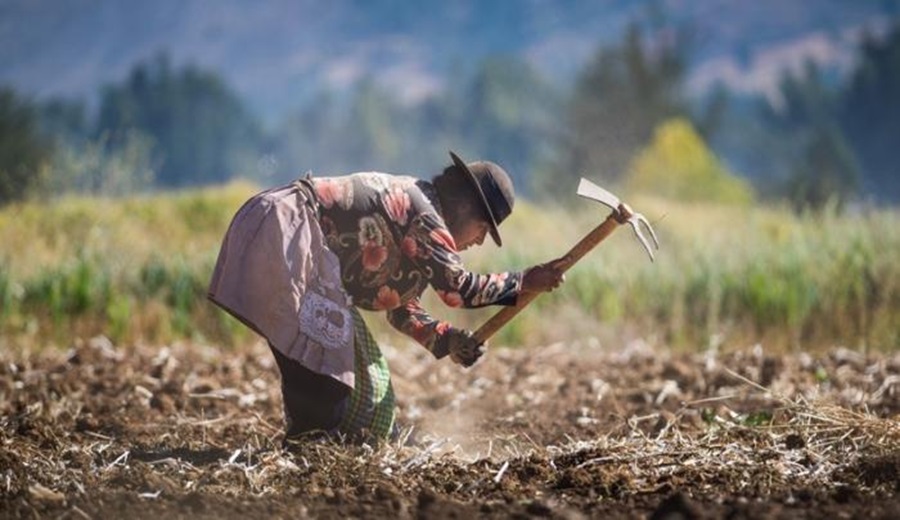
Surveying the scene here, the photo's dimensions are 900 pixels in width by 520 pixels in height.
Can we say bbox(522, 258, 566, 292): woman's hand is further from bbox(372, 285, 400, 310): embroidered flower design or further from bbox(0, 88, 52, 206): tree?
bbox(0, 88, 52, 206): tree

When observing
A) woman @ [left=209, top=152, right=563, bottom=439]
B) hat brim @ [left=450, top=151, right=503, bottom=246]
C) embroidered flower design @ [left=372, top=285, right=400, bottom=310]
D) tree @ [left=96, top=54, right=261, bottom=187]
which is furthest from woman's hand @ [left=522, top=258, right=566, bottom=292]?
tree @ [left=96, top=54, right=261, bottom=187]

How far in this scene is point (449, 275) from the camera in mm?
4719

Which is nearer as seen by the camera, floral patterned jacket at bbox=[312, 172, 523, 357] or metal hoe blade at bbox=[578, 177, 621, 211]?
floral patterned jacket at bbox=[312, 172, 523, 357]

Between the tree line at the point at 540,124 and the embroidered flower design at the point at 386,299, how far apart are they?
36.0 m

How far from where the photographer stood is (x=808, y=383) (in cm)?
696

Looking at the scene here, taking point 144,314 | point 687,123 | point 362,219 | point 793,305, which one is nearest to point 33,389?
point 362,219

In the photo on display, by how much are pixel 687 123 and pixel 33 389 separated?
148ft

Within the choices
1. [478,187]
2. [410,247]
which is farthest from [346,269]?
[478,187]

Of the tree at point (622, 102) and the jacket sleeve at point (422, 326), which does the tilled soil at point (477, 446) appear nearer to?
the jacket sleeve at point (422, 326)

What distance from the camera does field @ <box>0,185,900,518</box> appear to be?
430 cm

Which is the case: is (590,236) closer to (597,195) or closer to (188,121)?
(597,195)

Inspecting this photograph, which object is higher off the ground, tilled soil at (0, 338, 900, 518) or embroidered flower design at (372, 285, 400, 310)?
embroidered flower design at (372, 285, 400, 310)

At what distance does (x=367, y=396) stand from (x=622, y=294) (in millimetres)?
6131

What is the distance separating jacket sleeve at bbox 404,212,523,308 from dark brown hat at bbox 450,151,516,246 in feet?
0.55
